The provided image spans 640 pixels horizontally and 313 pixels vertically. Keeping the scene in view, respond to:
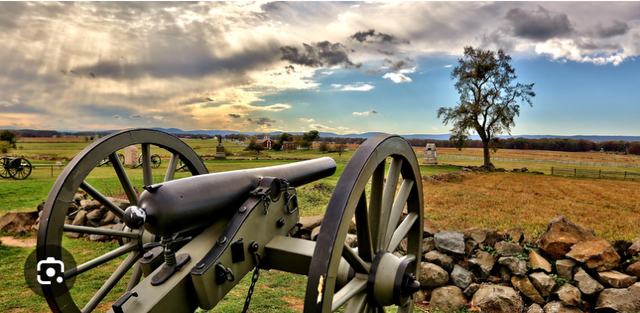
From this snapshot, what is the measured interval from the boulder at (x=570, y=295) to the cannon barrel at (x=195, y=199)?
14.4 feet

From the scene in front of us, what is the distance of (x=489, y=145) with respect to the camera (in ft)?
86.5

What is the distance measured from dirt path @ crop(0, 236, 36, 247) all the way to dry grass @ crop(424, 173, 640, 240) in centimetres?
887

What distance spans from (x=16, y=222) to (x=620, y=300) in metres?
11.6

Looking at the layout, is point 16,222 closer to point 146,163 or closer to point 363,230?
point 146,163

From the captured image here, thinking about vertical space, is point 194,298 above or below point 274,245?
below

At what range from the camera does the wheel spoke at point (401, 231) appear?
10.6 feet

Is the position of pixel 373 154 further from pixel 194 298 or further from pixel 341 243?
pixel 194 298

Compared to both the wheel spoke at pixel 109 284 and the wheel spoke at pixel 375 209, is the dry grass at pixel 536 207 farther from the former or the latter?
the wheel spoke at pixel 109 284

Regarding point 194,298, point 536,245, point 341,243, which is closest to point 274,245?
point 194,298

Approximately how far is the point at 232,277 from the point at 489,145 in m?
27.5

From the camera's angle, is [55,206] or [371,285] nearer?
[371,285]

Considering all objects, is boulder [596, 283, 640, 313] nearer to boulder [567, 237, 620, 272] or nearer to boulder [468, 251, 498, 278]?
boulder [567, 237, 620, 272]

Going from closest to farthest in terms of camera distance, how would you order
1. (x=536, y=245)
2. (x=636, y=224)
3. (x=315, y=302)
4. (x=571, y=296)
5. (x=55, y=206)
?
1. (x=315, y=302)
2. (x=55, y=206)
3. (x=571, y=296)
4. (x=536, y=245)
5. (x=636, y=224)

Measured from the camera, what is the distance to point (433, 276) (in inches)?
211
